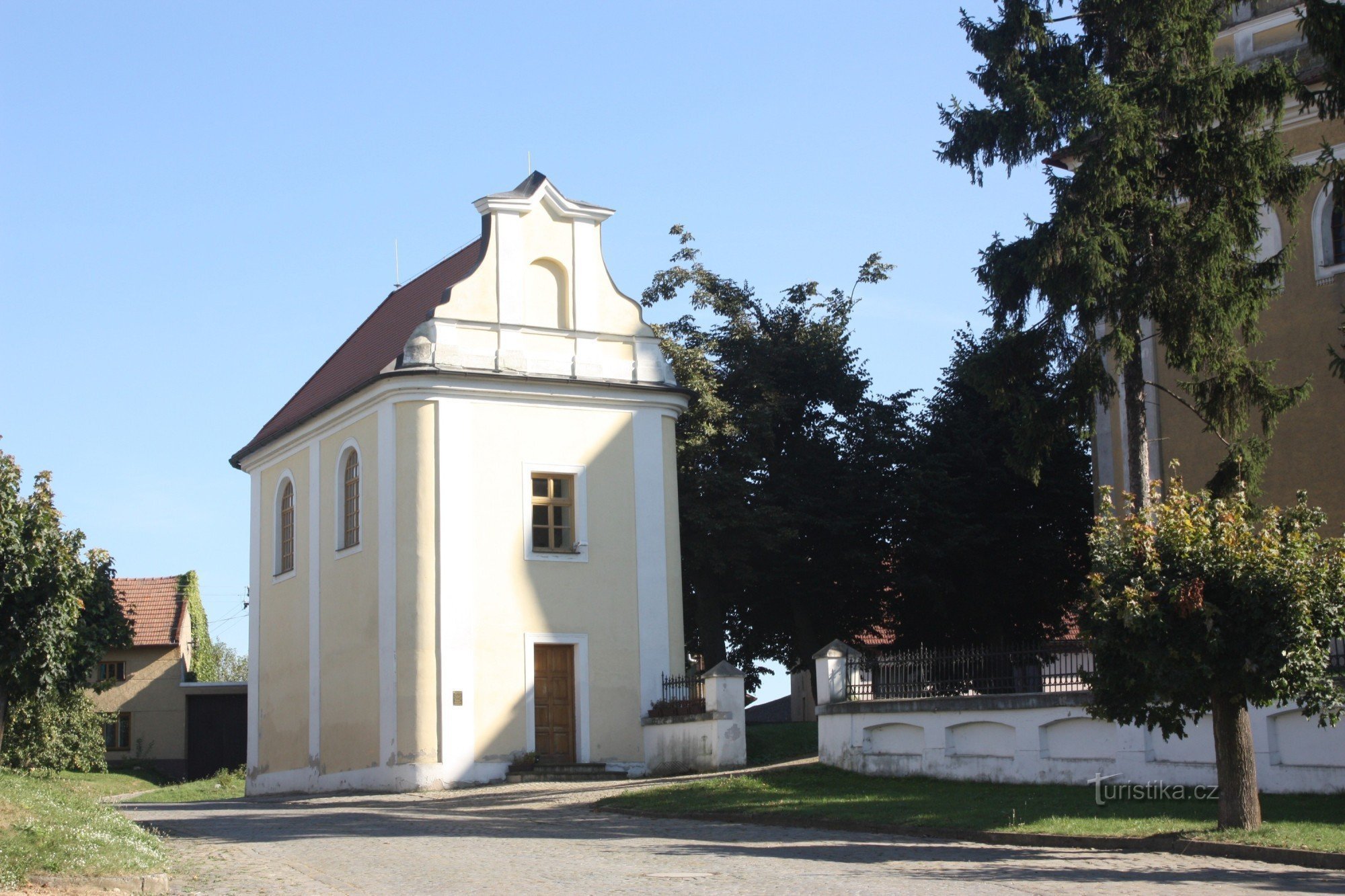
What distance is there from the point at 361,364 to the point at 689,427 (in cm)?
705

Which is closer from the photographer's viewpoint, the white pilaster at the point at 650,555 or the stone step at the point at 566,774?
the stone step at the point at 566,774

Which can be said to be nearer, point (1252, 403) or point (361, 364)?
point (1252, 403)

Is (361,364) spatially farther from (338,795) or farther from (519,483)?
(338,795)

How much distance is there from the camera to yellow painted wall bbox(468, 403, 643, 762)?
1020 inches

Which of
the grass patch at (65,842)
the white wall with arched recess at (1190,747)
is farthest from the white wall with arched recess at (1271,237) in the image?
the grass patch at (65,842)

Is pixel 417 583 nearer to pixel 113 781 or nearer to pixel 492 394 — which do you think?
pixel 492 394

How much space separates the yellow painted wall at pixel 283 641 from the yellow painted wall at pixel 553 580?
17.6 feet

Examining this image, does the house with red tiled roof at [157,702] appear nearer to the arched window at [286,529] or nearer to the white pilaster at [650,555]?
the arched window at [286,529]

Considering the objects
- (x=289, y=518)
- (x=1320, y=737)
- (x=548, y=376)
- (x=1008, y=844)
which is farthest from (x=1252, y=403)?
(x=289, y=518)

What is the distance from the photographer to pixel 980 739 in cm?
1942

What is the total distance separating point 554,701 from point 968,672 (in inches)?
364

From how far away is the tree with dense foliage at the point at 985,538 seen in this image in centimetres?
3319

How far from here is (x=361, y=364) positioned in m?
30.0

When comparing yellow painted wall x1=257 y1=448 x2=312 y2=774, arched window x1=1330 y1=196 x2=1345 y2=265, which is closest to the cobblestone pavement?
yellow painted wall x1=257 y1=448 x2=312 y2=774
